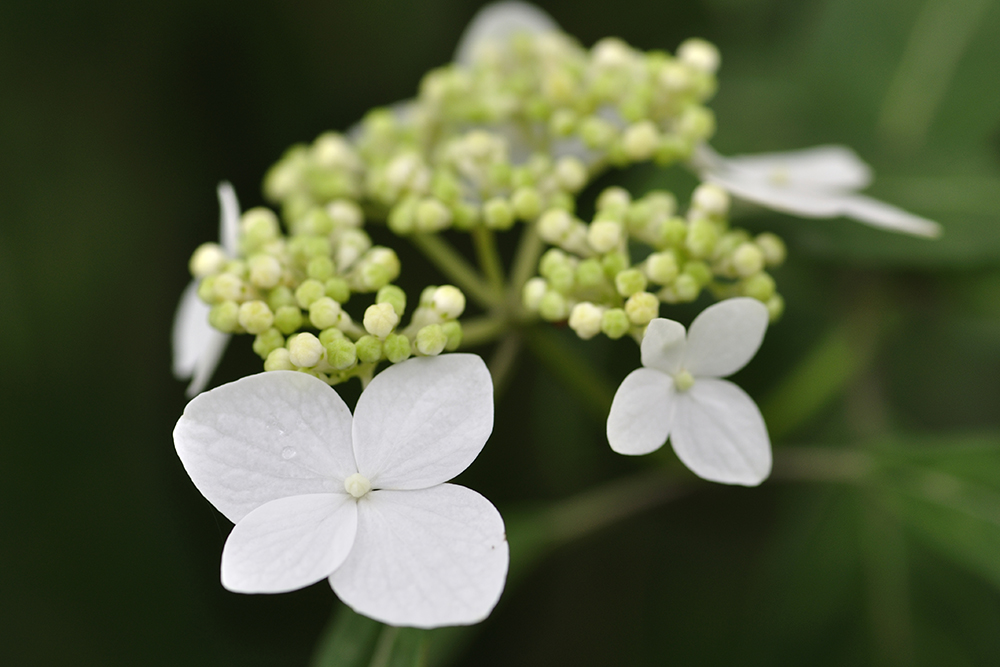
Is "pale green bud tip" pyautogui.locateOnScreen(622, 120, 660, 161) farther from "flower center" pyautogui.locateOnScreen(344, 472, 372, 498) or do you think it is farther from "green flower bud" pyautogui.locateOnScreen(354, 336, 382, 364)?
"flower center" pyautogui.locateOnScreen(344, 472, 372, 498)

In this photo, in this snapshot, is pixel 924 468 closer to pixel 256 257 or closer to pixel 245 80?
pixel 256 257

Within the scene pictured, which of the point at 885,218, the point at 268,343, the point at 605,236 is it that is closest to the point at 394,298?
the point at 268,343

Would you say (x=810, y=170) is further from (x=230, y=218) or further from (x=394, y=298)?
(x=230, y=218)

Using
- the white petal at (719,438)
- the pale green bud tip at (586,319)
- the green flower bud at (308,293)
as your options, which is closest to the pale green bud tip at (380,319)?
the green flower bud at (308,293)

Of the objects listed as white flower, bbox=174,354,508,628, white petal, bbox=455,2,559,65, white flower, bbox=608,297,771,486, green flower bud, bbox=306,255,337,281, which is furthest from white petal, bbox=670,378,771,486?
white petal, bbox=455,2,559,65

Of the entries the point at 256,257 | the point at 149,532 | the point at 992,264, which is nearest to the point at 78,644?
the point at 149,532
